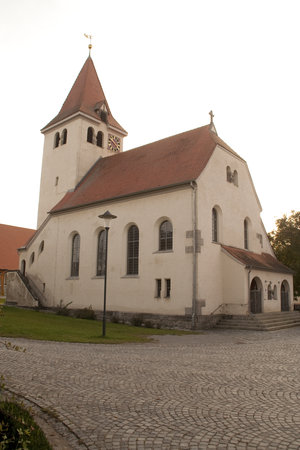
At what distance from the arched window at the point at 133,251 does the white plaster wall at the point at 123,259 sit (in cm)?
30

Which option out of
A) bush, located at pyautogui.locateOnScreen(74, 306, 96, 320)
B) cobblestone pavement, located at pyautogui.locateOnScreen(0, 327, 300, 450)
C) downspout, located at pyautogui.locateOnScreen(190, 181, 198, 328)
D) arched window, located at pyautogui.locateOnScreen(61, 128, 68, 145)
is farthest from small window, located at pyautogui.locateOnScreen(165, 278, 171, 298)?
arched window, located at pyautogui.locateOnScreen(61, 128, 68, 145)

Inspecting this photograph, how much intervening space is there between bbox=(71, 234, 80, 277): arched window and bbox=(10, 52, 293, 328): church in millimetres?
68

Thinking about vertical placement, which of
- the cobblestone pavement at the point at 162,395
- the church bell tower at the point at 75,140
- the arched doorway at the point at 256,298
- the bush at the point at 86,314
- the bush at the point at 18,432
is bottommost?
the cobblestone pavement at the point at 162,395

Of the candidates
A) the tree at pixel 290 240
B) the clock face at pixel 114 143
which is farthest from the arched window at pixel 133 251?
the tree at pixel 290 240

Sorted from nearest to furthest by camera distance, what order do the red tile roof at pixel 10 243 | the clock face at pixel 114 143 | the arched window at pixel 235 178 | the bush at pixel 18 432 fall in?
the bush at pixel 18 432 → the arched window at pixel 235 178 → the clock face at pixel 114 143 → the red tile roof at pixel 10 243

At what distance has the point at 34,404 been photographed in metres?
5.46

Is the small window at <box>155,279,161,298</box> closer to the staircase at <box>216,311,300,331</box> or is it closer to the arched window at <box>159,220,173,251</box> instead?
the arched window at <box>159,220,173,251</box>

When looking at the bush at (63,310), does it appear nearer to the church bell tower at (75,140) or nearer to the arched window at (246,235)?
the church bell tower at (75,140)

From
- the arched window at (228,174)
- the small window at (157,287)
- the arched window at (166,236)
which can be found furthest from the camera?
the arched window at (228,174)

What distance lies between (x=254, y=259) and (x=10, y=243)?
32026 mm

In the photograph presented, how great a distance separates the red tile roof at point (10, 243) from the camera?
42.2 m

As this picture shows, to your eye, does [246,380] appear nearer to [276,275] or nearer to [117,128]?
[276,275]

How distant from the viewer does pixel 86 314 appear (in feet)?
73.9

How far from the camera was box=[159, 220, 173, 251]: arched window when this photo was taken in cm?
2028
